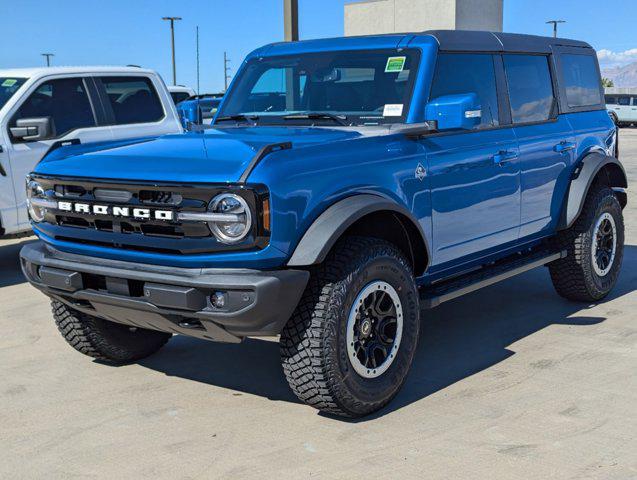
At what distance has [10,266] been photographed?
8539 millimetres

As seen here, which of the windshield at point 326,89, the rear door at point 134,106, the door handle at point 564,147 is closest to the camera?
the windshield at point 326,89

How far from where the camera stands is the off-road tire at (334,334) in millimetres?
3961

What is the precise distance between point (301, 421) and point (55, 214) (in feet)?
5.34

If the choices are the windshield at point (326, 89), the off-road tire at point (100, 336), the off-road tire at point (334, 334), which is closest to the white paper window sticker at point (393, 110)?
the windshield at point (326, 89)

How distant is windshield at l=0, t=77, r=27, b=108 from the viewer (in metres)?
7.80

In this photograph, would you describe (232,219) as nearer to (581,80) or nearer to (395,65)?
(395,65)

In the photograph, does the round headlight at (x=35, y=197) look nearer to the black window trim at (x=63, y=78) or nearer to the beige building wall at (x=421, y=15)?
the black window trim at (x=63, y=78)

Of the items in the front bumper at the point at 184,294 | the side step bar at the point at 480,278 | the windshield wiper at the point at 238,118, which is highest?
the windshield wiper at the point at 238,118

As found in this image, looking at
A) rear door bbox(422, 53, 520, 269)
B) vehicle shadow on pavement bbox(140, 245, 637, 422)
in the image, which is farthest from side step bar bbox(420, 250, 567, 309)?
vehicle shadow on pavement bbox(140, 245, 637, 422)

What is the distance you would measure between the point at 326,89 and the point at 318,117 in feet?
0.93

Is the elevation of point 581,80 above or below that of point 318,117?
above

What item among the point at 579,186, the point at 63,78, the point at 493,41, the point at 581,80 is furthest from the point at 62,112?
the point at 579,186

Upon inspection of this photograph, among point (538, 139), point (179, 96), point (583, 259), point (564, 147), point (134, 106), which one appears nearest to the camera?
point (538, 139)

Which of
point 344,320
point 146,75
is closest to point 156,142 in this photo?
point 344,320
